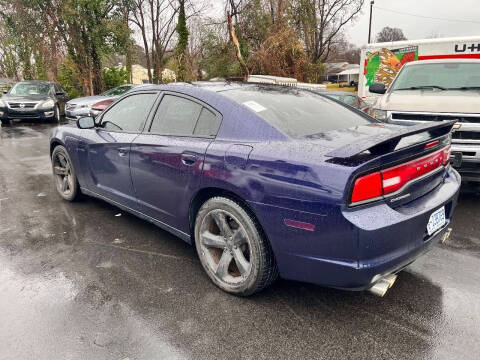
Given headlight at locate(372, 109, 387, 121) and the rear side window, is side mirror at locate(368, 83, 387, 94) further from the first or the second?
the rear side window

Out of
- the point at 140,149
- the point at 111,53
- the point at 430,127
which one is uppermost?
the point at 111,53

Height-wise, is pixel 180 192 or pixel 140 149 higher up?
pixel 140 149

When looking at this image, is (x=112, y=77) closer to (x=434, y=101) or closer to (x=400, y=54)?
(x=400, y=54)

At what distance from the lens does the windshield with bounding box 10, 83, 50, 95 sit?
14195 mm

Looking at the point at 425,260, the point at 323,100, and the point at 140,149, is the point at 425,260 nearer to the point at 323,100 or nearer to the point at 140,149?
the point at 323,100

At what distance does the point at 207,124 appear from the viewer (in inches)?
116

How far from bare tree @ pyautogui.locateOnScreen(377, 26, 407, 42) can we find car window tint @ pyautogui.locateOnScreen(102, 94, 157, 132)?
2365 inches

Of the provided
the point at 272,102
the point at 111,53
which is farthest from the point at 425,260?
the point at 111,53

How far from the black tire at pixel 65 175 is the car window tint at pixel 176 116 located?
185cm

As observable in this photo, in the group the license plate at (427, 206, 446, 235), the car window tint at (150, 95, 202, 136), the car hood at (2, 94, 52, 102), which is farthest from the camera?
the car hood at (2, 94, 52, 102)

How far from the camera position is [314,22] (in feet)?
82.4

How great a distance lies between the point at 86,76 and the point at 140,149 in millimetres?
17776

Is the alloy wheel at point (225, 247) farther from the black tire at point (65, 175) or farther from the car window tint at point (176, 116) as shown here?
the black tire at point (65, 175)

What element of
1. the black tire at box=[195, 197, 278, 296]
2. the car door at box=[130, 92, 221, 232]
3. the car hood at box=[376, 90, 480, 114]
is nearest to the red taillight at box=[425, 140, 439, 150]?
the black tire at box=[195, 197, 278, 296]
